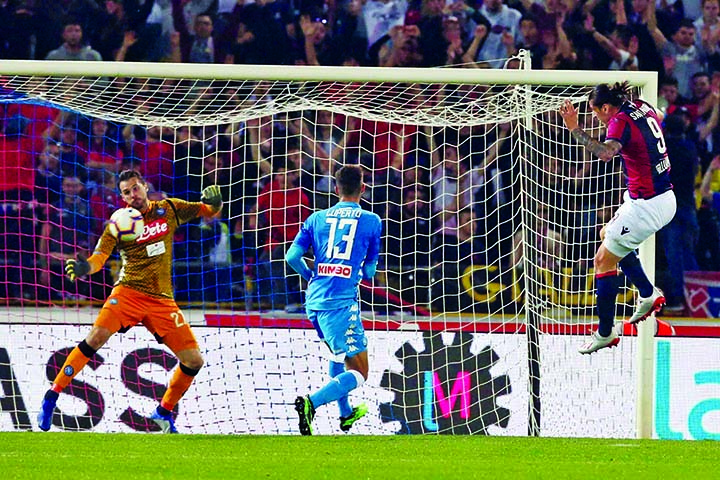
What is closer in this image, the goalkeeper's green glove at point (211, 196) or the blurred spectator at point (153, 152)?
the goalkeeper's green glove at point (211, 196)

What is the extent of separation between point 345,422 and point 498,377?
215 cm

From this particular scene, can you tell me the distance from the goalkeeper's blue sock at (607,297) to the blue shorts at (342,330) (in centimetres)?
178

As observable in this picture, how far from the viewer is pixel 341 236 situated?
9383 mm

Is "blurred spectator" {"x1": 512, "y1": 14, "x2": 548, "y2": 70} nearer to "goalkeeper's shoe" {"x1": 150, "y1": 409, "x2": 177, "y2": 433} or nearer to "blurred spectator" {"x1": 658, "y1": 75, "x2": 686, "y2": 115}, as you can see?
"blurred spectator" {"x1": 658, "y1": 75, "x2": 686, "y2": 115}

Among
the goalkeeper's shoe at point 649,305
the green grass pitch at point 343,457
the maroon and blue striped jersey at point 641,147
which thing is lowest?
the green grass pitch at point 343,457

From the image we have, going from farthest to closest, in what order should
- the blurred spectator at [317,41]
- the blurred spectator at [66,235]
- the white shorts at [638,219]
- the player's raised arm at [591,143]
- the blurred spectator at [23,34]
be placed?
the blurred spectator at [317,41] → the blurred spectator at [23,34] → the blurred spectator at [66,235] → the white shorts at [638,219] → the player's raised arm at [591,143]

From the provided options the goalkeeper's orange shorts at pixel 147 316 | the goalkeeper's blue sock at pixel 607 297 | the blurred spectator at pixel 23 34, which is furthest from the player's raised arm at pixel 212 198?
the blurred spectator at pixel 23 34

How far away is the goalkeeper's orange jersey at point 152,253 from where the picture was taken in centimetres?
1002

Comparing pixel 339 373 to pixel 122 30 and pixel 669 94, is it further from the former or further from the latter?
pixel 669 94

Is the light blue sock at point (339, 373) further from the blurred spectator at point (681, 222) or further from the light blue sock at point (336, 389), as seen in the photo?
the blurred spectator at point (681, 222)

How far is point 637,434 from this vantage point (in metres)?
10.1

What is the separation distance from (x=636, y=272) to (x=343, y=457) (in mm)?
2887

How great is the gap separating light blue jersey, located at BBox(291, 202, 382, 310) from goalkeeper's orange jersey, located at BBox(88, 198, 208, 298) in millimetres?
1199

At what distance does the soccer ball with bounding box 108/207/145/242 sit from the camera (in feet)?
32.2
